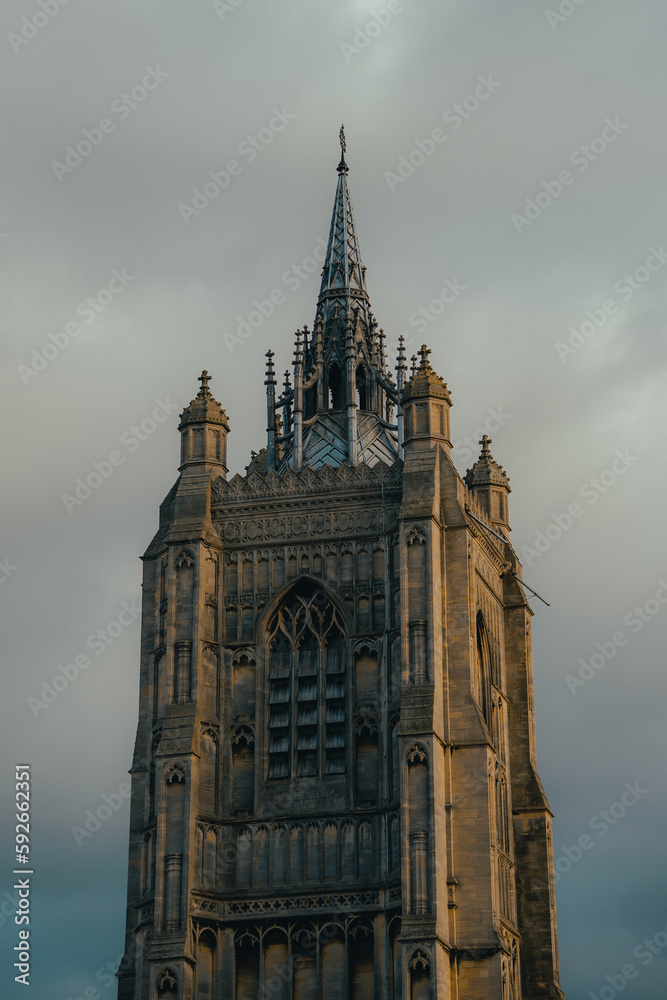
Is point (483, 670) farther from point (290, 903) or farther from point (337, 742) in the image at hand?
point (290, 903)

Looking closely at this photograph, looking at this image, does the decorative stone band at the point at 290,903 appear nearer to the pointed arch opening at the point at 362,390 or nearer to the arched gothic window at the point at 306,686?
the arched gothic window at the point at 306,686

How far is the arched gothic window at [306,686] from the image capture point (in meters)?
59.3

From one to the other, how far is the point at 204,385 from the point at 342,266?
8.15 metres

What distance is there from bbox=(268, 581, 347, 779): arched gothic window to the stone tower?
57 mm

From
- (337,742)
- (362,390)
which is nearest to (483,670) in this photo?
(337,742)

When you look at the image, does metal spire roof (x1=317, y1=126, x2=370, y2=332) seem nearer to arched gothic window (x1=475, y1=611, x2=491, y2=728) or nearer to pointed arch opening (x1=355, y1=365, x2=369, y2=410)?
pointed arch opening (x1=355, y1=365, x2=369, y2=410)

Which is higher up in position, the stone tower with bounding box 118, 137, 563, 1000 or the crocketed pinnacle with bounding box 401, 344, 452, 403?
the crocketed pinnacle with bounding box 401, 344, 452, 403

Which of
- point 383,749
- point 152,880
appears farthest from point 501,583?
point 152,880

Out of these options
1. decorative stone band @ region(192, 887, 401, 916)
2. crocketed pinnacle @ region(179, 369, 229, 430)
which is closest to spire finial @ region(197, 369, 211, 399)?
crocketed pinnacle @ region(179, 369, 229, 430)

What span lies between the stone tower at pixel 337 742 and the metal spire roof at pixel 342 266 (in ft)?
21.1

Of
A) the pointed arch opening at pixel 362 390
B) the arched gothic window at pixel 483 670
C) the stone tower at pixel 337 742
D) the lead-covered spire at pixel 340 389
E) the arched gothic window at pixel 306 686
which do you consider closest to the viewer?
the stone tower at pixel 337 742

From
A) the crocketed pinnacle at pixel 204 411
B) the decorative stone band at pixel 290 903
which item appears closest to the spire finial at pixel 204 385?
the crocketed pinnacle at pixel 204 411

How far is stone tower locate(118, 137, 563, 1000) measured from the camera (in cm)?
5638

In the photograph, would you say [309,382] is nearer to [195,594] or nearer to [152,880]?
[195,594]
